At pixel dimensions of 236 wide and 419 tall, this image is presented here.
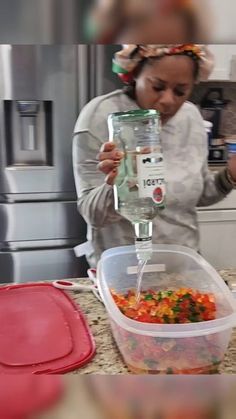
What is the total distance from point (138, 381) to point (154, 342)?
0.44 meters

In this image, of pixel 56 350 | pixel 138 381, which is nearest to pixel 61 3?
pixel 138 381

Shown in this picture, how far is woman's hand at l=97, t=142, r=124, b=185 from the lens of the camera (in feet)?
1.83

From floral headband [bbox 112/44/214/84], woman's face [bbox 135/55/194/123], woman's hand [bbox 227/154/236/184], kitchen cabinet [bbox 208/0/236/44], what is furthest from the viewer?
woman's hand [bbox 227/154/236/184]

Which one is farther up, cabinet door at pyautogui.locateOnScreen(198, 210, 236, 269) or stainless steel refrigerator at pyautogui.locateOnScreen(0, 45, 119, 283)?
stainless steel refrigerator at pyautogui.locateOnScreen(0, 45, 119, 283)

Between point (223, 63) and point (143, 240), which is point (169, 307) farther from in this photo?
point (223, 63)

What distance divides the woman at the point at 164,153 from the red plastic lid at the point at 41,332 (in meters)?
0.09

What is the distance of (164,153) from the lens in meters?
0.64

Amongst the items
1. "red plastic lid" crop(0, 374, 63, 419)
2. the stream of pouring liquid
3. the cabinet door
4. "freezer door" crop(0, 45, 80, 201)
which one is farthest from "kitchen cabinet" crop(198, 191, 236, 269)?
"red plastic lid" crop(0, 374, 63, 419)

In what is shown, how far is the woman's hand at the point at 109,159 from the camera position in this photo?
0.56m

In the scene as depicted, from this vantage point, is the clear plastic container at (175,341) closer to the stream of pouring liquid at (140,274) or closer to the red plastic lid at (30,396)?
the stream of pouring liquid at (140,274)

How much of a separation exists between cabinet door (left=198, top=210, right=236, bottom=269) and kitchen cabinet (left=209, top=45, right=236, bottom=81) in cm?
21

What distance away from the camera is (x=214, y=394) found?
162 millimetres

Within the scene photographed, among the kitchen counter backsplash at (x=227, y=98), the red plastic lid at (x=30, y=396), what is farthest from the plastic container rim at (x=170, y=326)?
the red plastic lid at (x=30, y=396)

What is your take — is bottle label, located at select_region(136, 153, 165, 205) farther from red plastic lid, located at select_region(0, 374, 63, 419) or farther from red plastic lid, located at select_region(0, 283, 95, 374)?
red plastic lid, located at select_region(0, 374, 63, 419)
